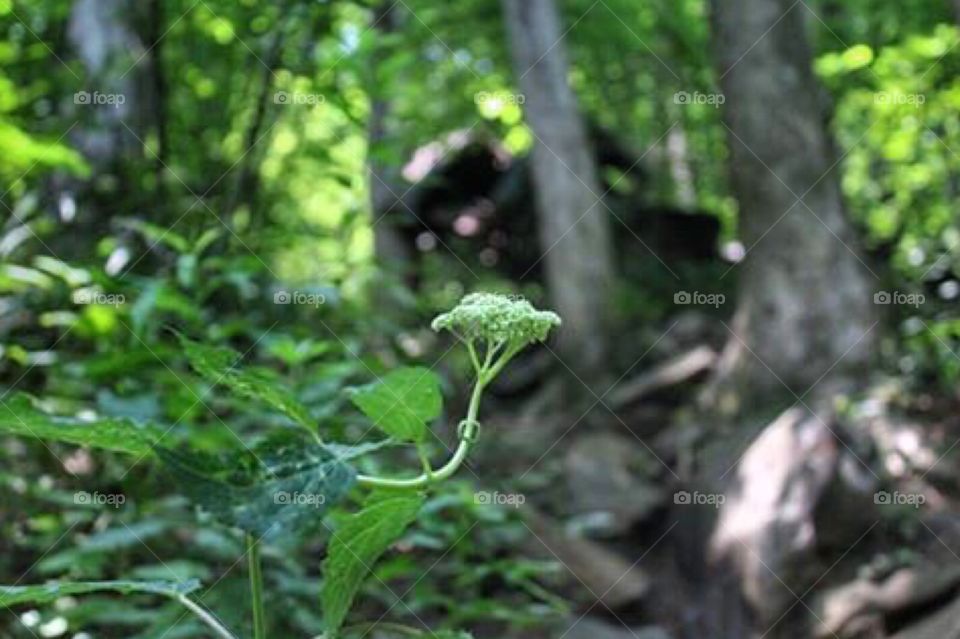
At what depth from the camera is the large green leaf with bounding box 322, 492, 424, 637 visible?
3.23ft

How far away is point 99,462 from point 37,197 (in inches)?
39.6

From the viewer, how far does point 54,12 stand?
3.95m

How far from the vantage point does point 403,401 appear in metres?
1.02

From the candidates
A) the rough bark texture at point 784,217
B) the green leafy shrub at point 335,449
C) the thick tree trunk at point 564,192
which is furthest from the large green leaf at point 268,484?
the thick tree trunk at point 564,192

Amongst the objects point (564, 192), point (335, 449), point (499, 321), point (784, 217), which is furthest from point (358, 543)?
point (564, 192)

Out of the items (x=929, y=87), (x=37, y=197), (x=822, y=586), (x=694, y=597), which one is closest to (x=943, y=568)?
(x=822, y=586)

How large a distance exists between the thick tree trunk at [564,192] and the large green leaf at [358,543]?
6903 millimetres

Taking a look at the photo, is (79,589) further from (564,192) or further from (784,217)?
(564,192)

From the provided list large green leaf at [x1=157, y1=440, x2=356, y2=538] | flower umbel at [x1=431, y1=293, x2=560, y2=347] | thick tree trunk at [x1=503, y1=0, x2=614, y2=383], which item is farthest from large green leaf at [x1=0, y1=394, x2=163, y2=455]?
thick tree trunk at [x1=503, y1=0, x2=614, y2=383]

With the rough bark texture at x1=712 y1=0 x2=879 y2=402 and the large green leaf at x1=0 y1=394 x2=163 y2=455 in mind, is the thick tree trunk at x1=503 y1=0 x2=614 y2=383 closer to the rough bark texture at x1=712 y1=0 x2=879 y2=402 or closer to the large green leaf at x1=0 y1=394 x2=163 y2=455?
the rough bark texture at x1=712 y1=0 x2=879 y2=402

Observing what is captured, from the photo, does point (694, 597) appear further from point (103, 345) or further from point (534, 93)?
point (534, 93)

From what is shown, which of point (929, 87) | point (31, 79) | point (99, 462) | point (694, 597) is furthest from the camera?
point (929, 87)

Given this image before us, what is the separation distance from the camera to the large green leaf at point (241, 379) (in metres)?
1.00

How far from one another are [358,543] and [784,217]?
528cm
